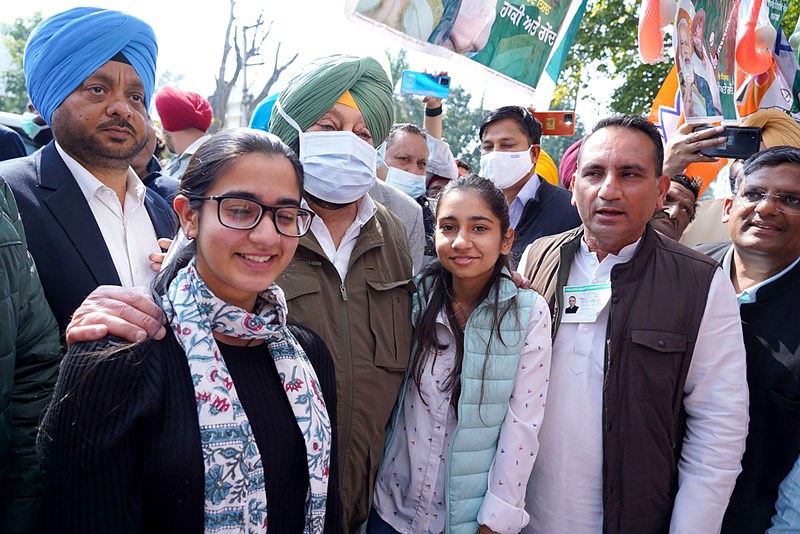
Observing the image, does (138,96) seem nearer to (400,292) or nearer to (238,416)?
(400,292)

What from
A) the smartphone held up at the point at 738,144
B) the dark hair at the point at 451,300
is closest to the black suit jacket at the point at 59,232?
the dark hair at the point at 451,300

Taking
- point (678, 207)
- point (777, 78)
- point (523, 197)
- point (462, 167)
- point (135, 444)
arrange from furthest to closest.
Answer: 1. point (462, 167)
2. point (777, 78)
3. point (678, 207)
4. point (523, 197)
5. point (135, 444)

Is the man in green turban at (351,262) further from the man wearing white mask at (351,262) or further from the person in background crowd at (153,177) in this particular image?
the person in background crowd at (153,177)

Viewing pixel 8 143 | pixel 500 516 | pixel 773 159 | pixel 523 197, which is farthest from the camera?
pixel 523 197

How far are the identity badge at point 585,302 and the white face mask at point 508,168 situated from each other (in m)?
1.76

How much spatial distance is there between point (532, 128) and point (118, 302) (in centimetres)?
338

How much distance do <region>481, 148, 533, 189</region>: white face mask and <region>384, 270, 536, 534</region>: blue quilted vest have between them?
6.43 ft

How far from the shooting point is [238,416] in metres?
1.54

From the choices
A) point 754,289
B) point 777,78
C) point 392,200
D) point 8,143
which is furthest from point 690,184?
point 8,143

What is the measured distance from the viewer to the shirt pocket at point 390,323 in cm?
220

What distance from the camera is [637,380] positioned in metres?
2.20

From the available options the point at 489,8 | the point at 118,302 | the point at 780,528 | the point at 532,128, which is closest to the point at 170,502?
the point at 118,302

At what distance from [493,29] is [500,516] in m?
3.40

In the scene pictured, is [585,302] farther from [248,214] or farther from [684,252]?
[248,214]
